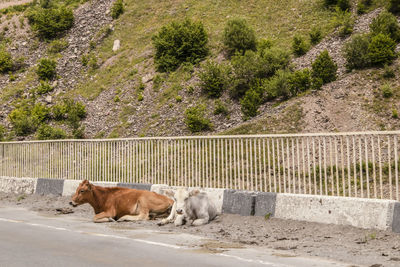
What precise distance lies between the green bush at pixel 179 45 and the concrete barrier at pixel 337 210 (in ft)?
104

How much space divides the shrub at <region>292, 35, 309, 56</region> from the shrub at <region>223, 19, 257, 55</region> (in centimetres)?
495

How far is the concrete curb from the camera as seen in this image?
27.1 feet

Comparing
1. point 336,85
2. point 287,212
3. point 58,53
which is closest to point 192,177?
point 287,212

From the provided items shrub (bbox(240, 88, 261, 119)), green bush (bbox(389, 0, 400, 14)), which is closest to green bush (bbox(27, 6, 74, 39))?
shrub (bbox(240, 88, 261, 119))

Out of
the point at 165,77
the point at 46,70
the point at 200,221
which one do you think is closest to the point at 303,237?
the point at 200,221

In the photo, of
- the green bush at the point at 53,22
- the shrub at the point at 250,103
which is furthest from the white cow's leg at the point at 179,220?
the green bush at the point at 53,22

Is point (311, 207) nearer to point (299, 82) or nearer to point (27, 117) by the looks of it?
point (299, 82)

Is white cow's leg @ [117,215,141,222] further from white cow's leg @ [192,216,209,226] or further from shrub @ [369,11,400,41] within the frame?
shrub @ [369,11,400,41]

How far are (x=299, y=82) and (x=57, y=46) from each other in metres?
34.3

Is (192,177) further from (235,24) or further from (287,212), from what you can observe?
(235,24)

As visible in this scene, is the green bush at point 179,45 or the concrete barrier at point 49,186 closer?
the concrete barrier at point 49,186

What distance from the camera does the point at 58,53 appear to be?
2124 inches

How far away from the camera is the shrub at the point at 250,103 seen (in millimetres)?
29547

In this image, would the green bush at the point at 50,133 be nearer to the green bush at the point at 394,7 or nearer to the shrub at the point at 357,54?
the shrub at the point at 357,54
